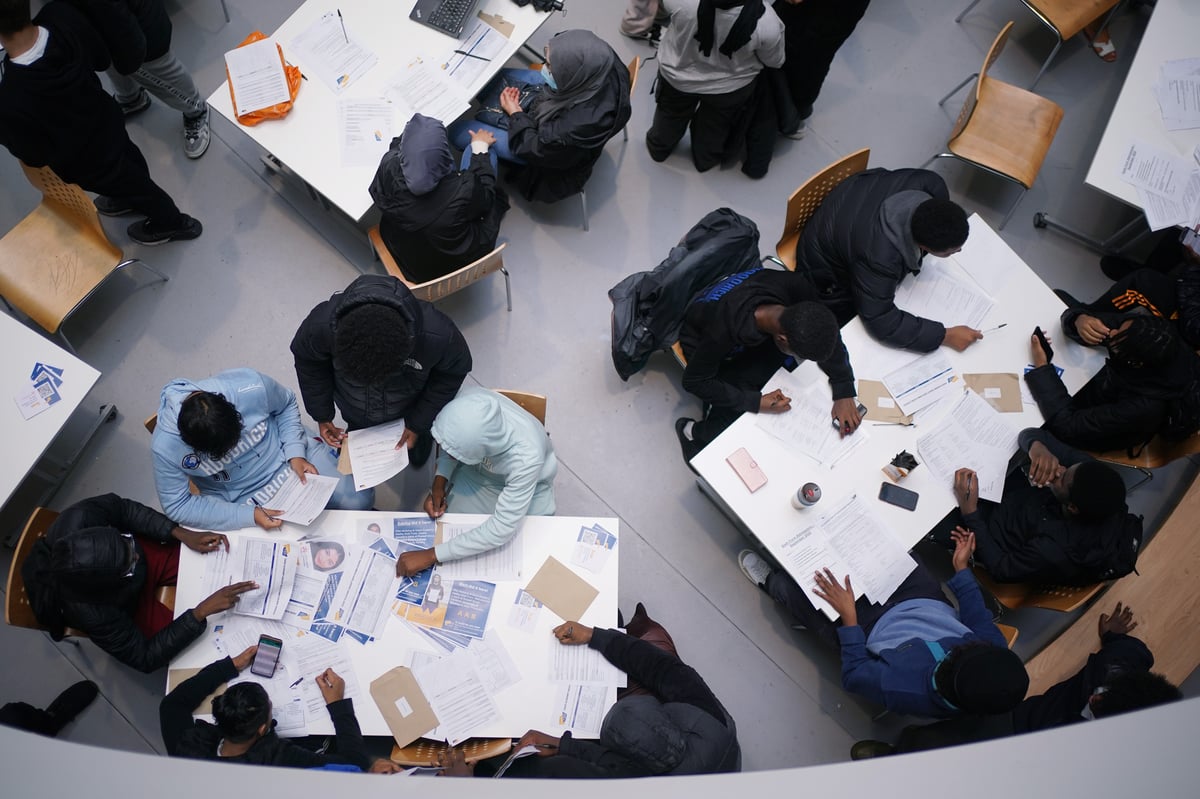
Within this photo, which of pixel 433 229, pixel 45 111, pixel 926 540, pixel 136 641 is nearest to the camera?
pixel 136 641

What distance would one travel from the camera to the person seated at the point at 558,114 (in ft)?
10.8

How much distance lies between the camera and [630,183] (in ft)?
13.6

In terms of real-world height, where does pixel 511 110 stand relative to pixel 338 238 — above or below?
above

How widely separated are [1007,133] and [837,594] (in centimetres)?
269

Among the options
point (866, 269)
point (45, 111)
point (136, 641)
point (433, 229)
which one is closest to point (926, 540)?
point (866, 269)

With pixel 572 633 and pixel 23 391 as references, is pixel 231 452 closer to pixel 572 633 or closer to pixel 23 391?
pixel 23 391

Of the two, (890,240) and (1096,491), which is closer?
(1096,491)

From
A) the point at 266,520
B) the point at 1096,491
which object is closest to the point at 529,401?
the point at 266,520

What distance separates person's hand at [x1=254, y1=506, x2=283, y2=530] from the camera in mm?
2646

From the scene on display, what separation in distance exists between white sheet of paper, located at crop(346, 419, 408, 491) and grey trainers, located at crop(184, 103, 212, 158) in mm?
2208

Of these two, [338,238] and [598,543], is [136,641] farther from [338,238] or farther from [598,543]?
[338,238]

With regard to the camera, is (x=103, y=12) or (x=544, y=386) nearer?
(x=103, y=12)

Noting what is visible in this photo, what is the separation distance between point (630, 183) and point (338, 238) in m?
1.60

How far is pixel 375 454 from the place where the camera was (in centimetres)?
284
